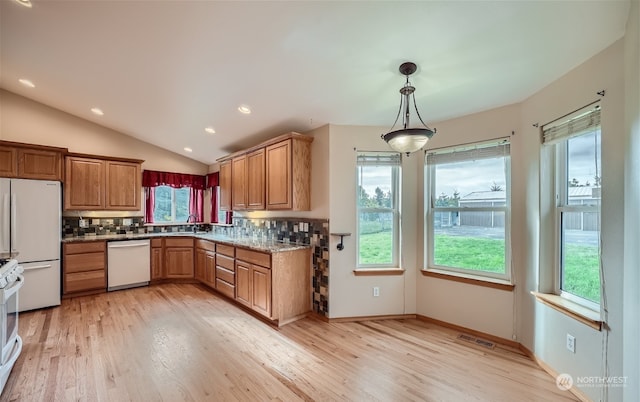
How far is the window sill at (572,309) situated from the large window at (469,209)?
0.44 meters

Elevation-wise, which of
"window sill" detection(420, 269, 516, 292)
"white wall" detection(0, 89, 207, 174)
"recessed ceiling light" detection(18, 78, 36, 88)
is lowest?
"window sill" detection(420, 269, 516, 292)

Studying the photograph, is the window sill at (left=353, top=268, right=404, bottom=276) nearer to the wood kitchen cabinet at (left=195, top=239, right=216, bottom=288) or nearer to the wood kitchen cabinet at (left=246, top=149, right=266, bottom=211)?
the wood kitchen cabinet at (left=246, top=149, right=266, bottom=211)

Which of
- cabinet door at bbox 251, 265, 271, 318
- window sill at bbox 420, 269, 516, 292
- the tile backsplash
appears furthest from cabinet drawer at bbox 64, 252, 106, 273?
window sill at bbox 420, 269, 516, 292

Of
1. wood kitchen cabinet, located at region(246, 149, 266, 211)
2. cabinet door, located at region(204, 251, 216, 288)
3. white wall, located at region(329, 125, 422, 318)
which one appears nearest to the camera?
white wall, located at region(329, 125, 422, 318)

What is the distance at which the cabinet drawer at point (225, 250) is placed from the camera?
3.92 meters

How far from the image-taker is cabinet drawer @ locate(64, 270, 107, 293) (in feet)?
13.3

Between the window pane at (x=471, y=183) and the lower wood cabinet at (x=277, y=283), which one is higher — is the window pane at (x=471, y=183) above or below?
above

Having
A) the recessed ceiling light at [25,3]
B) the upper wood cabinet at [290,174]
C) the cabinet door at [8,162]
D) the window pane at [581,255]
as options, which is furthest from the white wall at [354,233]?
the cabinet door at [8,162]

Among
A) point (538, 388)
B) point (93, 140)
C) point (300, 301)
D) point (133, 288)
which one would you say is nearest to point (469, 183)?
point (538, 388)

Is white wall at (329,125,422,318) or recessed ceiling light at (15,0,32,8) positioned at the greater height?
recessed ceiling light at (15,0,32,8)

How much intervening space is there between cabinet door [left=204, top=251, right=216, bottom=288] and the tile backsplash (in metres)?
0.63

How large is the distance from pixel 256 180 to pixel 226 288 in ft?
5.46

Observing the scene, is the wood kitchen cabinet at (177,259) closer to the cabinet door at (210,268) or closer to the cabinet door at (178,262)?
the cabinet door at (178,262)

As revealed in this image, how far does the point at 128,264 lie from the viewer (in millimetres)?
4547
